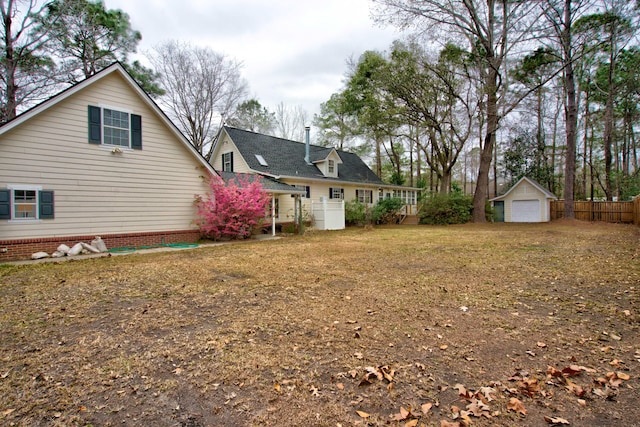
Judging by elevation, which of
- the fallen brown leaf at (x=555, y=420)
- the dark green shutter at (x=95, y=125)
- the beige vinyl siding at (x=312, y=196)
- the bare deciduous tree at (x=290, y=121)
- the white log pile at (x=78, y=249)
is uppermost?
the bare deciduous tree at (x=290, y=121)

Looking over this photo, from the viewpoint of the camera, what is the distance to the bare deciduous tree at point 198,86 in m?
21.0

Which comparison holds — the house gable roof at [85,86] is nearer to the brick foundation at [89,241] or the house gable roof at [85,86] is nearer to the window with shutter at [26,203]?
the window with shutter at [26,203]

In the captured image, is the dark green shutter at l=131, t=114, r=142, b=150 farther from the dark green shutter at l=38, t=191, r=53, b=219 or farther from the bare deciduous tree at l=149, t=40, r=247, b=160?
the bare deciduous tree at l=149, t=40, r=247, b=160

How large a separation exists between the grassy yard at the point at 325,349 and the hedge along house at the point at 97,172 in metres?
4.10

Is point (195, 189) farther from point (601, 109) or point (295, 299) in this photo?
point (601, 109)

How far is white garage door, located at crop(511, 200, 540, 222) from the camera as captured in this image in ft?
66.4

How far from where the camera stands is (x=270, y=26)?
1487 centimetres

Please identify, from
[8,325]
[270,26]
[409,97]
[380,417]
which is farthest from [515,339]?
[409,97]

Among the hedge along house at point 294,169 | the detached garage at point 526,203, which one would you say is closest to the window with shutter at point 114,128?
the hedge along house at point 294,169

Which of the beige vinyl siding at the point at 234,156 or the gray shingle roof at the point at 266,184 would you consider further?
the beige vinyl siding at the point at 234,156

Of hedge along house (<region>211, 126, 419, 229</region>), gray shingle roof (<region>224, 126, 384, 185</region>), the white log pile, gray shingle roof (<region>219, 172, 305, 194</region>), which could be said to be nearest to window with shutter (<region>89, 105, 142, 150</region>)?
the white log pile

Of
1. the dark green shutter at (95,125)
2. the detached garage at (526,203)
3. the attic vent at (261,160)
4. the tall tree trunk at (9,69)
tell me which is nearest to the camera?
the dark green shutter at (95,125)

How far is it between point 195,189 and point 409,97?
49.5 feet

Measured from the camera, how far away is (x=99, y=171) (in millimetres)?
9891
